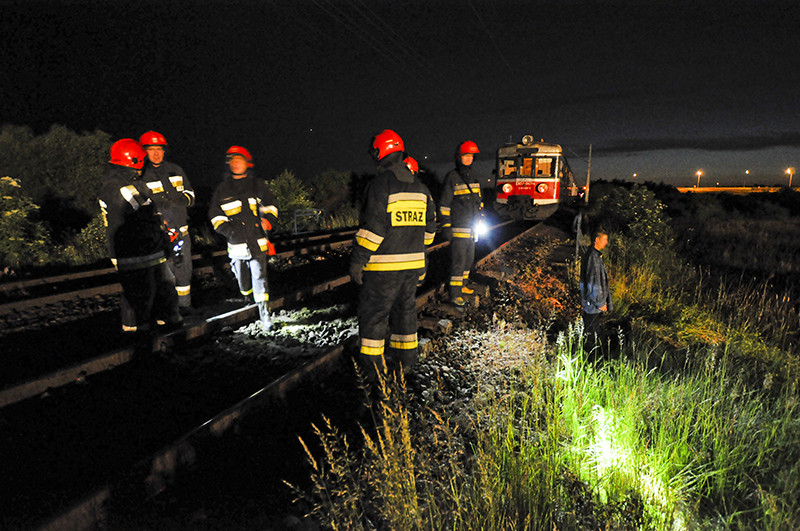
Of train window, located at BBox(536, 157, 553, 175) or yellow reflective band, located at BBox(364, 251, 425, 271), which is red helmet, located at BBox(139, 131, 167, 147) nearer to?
yellow reflective band, located at BBox(364, 251, 425, 271)

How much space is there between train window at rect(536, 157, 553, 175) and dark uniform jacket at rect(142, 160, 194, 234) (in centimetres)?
1448

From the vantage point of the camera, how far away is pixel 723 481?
104 inches

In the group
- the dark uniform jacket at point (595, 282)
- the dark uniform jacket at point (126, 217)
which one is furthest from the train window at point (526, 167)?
the dark uniform jacket at point (126, 217)

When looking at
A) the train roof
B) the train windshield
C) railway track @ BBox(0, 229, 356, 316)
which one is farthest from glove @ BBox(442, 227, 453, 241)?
the train roof

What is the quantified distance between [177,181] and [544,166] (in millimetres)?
14772

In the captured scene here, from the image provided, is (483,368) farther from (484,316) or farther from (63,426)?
(63,426)

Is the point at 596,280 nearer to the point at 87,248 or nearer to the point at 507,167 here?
the point at 87,248

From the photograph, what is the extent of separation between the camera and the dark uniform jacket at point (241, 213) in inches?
213

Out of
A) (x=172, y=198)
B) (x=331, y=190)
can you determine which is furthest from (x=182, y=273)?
(x=331, y=190)

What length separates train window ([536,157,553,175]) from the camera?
17375mm

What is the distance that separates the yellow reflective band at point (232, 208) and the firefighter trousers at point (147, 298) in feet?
3.42

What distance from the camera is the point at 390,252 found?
12.6 feet

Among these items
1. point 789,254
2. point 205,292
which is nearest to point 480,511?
point 205,292

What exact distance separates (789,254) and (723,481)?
19.5 meters
